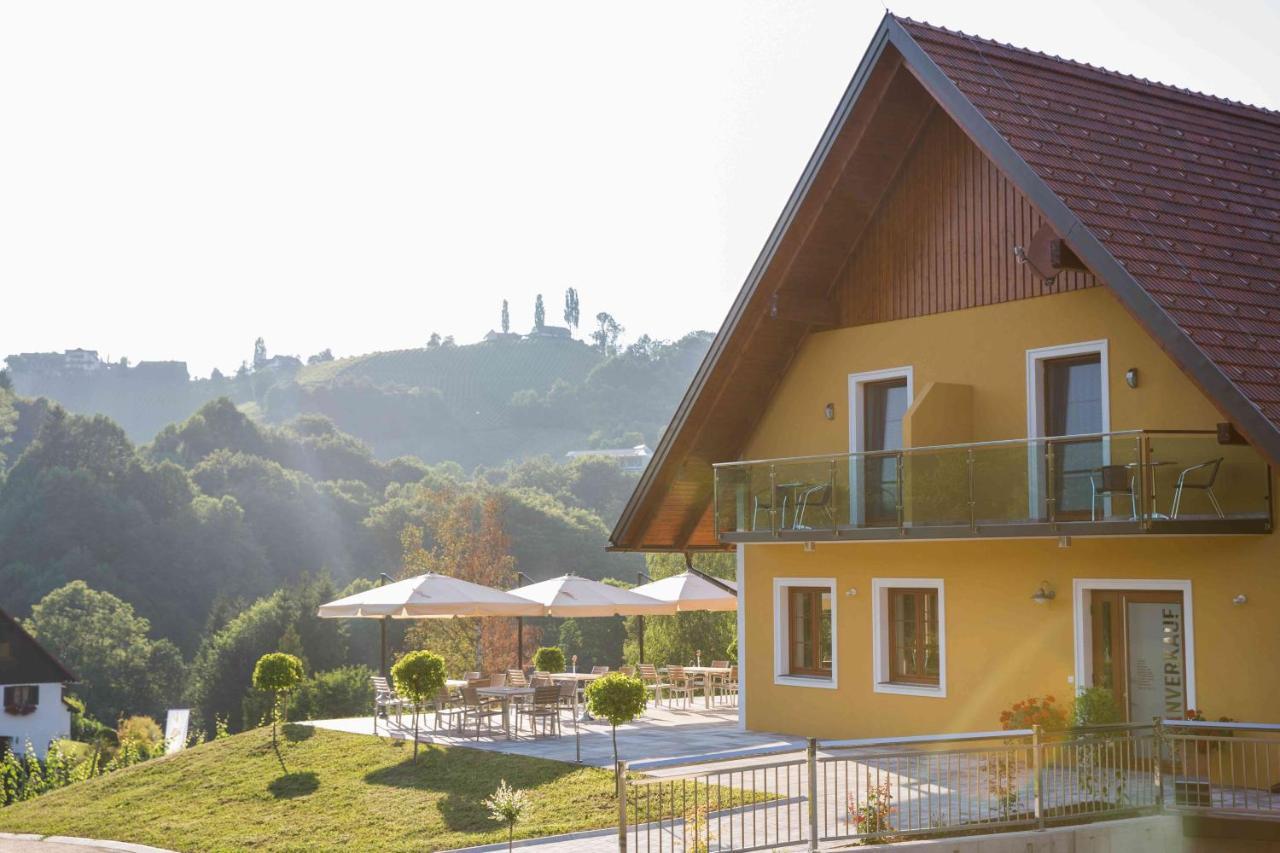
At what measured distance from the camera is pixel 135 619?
243 feet

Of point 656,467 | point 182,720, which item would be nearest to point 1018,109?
point 656,467

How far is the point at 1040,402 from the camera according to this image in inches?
711

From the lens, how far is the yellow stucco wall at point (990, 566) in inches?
609

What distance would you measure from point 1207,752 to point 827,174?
934 cm

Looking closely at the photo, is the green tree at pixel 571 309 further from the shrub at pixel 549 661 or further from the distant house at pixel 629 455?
Result: the shrub at pixel 549 661

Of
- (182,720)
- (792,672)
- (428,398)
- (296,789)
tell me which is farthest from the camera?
(428,398)

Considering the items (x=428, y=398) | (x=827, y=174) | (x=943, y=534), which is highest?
(x=428, y=398)

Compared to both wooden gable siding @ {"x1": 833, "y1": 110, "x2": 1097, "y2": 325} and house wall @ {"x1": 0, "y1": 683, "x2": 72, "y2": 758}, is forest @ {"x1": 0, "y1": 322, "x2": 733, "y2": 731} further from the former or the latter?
wooden gable siding @ {"x1": 833, "y1": 110, "x2": 1097, "y2": 325}

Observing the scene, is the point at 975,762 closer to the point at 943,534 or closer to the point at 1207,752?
the point at 1207,752

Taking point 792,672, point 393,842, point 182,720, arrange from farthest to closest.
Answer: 1. point 182,720
2. point 792,672
3. point 393,842

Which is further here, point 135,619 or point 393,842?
point 135,619

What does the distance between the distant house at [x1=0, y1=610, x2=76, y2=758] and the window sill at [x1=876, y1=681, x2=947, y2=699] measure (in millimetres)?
42644

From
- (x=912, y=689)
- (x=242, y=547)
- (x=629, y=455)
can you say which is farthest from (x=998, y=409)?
(x=629, y=455)

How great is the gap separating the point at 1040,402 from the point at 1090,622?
283 centimetres
